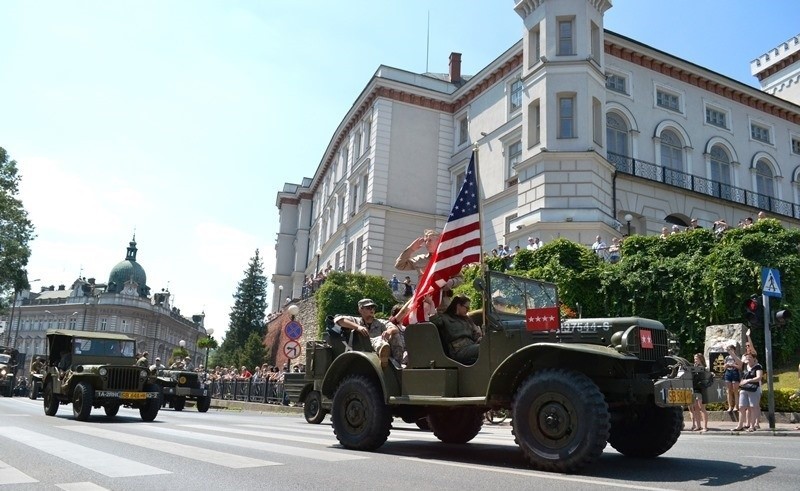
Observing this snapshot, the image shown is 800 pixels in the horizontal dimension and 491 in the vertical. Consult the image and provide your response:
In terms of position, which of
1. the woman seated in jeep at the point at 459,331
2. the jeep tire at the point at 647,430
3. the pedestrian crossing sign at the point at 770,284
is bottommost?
the jeep tire at the point at 647,430

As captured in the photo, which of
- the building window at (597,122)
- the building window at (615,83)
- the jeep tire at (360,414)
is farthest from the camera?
the building window at (615,83)

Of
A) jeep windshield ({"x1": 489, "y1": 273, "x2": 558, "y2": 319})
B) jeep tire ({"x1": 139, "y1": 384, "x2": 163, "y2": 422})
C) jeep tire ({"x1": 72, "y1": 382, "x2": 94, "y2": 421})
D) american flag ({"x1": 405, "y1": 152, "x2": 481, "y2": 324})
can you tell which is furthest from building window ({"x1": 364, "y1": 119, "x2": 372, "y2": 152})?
jeep windshield ({"x1": 489, "y1": 273, "x2": 558, "y2": 319})

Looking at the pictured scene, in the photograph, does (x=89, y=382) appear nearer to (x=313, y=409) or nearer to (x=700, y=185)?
(x=313, y=409)

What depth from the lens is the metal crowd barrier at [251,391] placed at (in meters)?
25.0

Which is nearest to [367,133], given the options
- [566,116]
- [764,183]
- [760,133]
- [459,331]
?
[566,116]

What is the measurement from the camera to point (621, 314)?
21328mm

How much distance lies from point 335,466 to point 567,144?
80.4 ft

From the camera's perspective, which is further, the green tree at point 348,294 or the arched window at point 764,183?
the arched window at point 764,183

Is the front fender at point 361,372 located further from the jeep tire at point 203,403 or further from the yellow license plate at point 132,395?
the jeep tire at point 203,403

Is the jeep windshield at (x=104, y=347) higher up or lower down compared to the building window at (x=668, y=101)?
lower down

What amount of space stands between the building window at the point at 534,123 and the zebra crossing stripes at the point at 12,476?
86.0 feet

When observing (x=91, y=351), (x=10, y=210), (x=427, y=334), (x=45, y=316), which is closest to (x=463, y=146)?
(x=91, y=351)

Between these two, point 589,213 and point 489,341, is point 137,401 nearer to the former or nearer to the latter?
point 489,341

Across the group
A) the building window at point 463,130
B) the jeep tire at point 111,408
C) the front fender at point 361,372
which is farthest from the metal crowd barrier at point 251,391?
the building window at point 463,130
